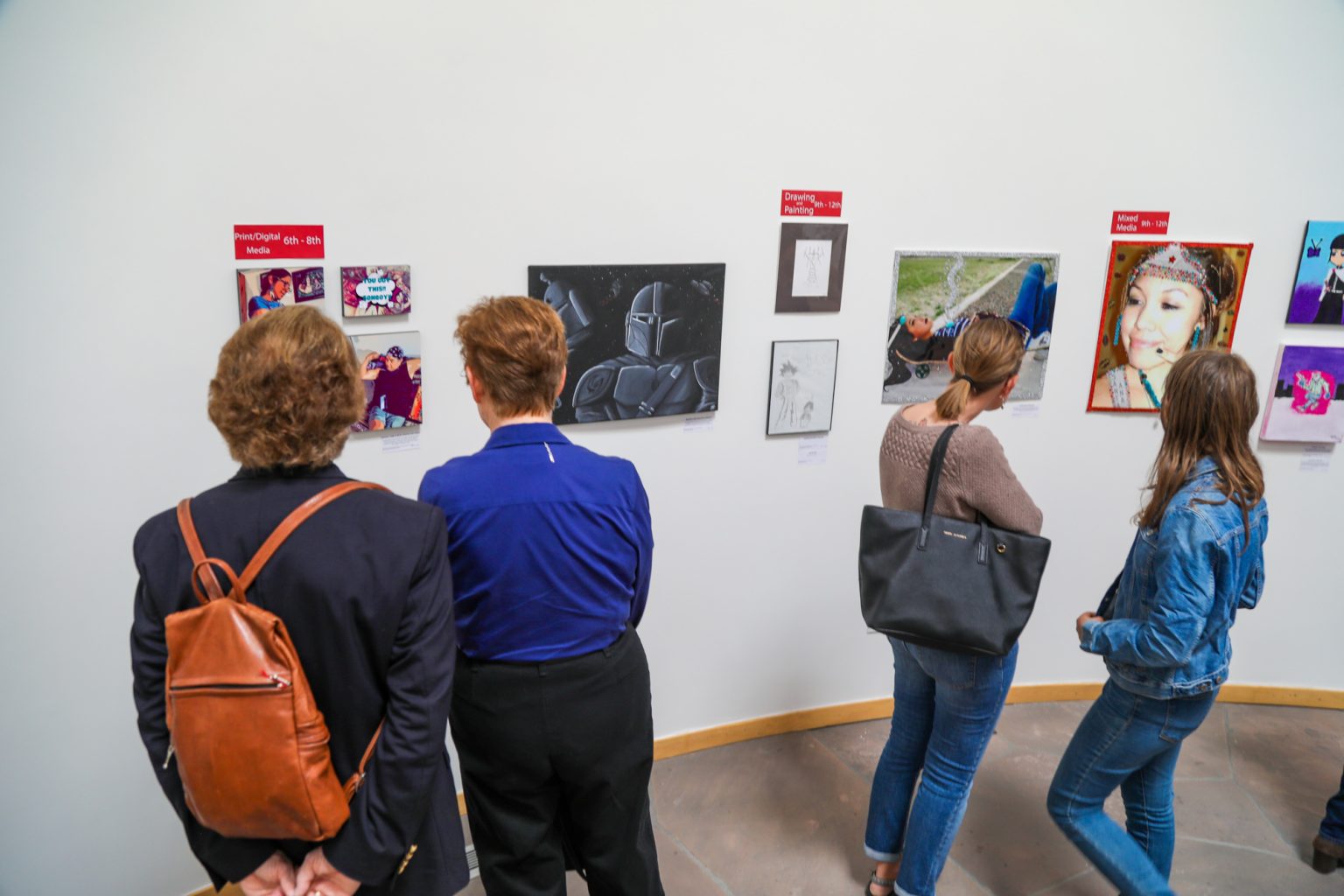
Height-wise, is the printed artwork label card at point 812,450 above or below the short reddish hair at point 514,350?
below

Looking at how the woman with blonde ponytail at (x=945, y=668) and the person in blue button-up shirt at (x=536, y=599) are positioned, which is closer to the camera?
the person in blue button-up shirt at (x=536, y=599)

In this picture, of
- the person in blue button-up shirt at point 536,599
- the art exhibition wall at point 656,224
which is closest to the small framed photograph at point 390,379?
the art exhibition wall at point 656,224

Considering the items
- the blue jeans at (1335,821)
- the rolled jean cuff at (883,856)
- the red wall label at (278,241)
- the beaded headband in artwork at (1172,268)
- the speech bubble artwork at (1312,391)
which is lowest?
the rolled jean cuff at (883,856)

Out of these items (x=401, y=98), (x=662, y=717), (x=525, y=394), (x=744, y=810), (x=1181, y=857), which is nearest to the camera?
(x=525, y=394)

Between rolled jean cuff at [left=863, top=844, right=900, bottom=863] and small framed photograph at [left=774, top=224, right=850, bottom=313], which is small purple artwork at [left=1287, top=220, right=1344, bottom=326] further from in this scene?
rolled jean cuff at [left=863, top=844, right=900, bottom=863]

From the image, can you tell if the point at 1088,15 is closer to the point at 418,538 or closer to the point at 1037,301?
the point at 1037,301

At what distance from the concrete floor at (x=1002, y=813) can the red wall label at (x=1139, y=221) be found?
207 centimetres

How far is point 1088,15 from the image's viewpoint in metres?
3.74

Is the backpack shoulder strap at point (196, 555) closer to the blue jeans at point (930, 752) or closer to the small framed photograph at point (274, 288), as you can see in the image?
the small framed photograph at point (274, 288)

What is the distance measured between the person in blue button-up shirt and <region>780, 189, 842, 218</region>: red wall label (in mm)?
1698

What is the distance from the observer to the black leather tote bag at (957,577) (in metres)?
2.56

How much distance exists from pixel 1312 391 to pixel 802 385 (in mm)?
2250

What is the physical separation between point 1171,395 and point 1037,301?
155cm

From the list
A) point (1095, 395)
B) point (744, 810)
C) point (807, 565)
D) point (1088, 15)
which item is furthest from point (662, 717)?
point (1088, 15)
